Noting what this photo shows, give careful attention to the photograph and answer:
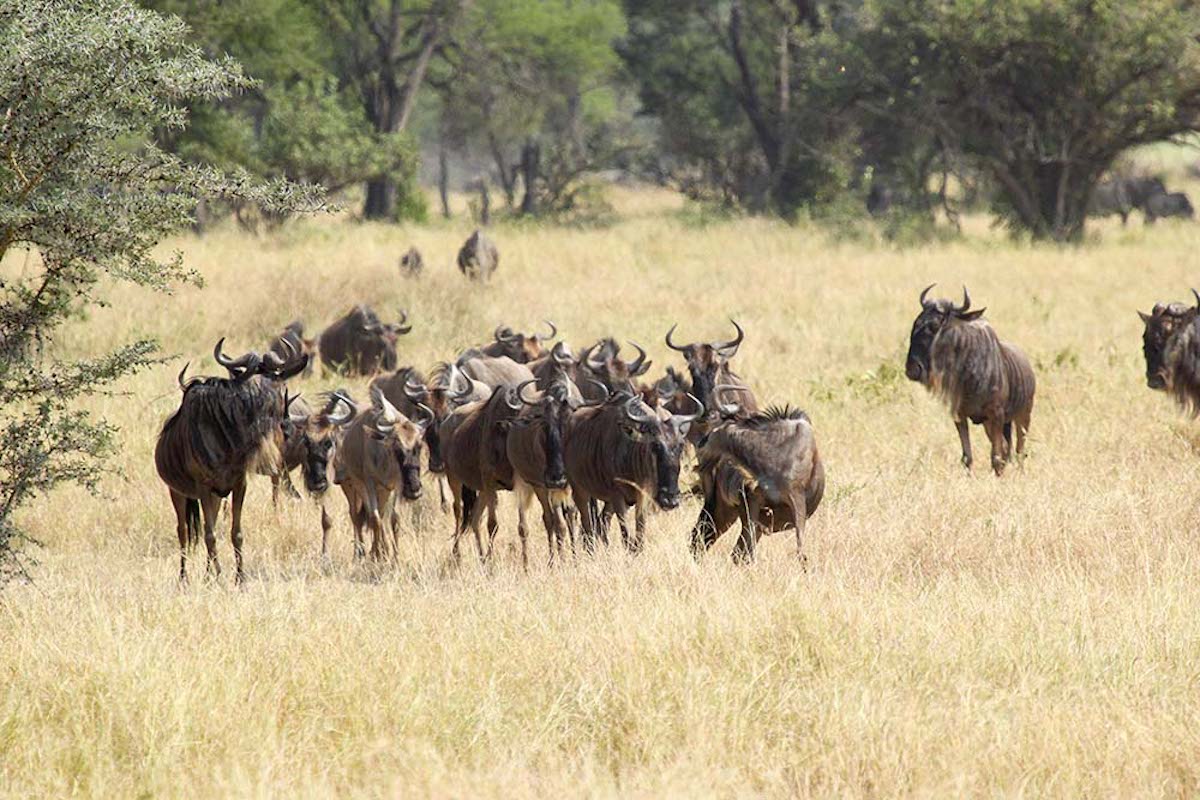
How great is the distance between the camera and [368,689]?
20.9 ft

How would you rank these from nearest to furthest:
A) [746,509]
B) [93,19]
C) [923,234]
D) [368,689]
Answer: [368,689], [93,19], [746,509], [923,234]

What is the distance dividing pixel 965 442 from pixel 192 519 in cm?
548

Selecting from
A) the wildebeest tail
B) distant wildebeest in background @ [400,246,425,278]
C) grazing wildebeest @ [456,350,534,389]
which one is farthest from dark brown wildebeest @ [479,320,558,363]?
distant wildebeest in background @ [400,246,425,278]

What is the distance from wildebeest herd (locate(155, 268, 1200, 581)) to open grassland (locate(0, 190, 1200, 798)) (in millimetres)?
302

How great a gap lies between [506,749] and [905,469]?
21.8 feet

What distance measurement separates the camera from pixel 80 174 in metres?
7.91

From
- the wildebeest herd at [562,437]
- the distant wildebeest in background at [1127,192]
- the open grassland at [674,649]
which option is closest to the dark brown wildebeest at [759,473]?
the wildebeest herd at [562,437]

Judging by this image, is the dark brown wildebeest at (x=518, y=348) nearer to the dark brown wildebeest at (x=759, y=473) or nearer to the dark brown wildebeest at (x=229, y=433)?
the dark brown wildebeest at (x=229, y=433)

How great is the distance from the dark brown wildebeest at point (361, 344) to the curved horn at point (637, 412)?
786cm

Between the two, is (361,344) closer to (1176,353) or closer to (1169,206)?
(1176,353)

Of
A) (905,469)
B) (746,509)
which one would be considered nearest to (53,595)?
(746,509)

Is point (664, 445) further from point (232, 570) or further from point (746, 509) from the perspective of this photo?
point (232, 570)

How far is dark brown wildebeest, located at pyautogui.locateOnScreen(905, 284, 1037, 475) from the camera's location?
12.2 meters

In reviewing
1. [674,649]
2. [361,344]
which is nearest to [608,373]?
[674,649]
